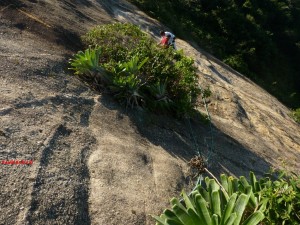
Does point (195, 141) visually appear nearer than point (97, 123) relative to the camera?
No

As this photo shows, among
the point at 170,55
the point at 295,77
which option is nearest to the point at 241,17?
the point at 295,77

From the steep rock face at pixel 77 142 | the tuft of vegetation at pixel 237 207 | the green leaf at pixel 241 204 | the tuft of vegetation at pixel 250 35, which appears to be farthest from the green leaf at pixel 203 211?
the tuft of vegetation at pixel 250 35

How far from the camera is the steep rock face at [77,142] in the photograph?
571 centimetres

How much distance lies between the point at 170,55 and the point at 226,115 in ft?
10.7

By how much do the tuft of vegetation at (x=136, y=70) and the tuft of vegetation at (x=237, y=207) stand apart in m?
3.55

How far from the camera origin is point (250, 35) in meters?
28.6

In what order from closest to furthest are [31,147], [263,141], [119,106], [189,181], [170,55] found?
[31,147] < [189,181] < [119,106] < [170,55] < [263,141]

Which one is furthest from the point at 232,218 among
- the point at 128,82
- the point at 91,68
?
the point at 91,68

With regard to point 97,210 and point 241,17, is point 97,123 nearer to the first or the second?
point 97,210

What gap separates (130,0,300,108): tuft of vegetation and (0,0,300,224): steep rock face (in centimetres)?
1247

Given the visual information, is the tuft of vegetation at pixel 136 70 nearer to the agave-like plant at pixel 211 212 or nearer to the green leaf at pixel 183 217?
the agave-like plant at pixel 211 212

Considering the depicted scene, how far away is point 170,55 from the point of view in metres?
10.4

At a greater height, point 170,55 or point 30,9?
point 170,55

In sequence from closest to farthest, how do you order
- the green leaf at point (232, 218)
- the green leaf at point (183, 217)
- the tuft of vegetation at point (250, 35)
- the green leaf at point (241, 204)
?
the green leaf at point (232, 218)
the green leaf at point (183, 217)
the green leaf at point (241, 204)
the tuft of vegetation at point (250, 35)
